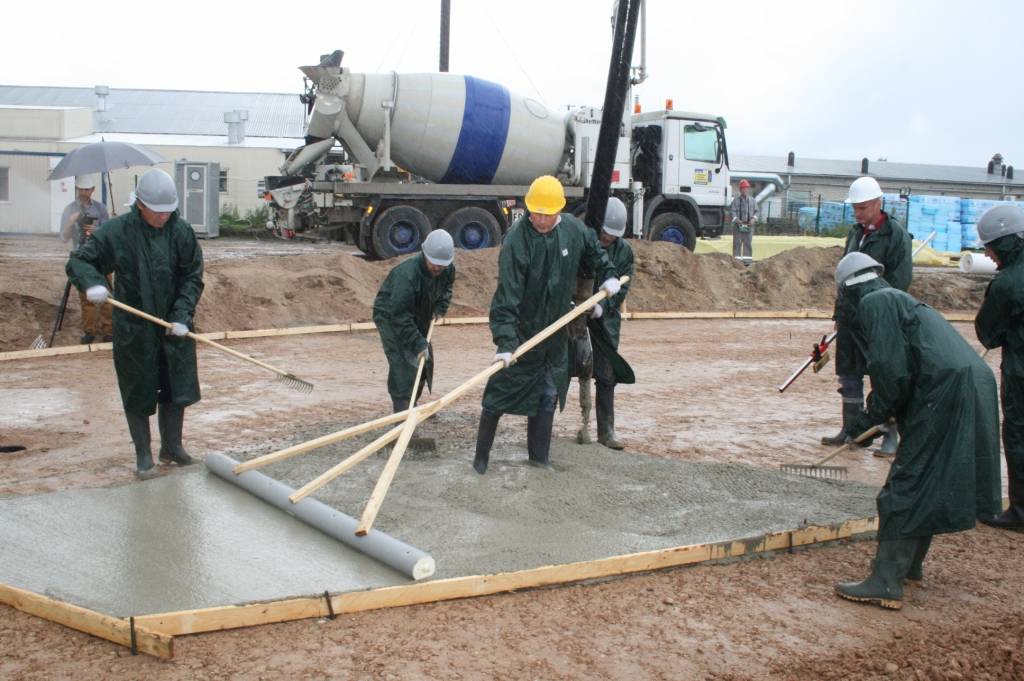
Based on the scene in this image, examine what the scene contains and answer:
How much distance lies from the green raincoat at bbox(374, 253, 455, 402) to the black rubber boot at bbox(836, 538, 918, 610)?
315 cm

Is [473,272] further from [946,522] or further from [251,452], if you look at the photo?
[946,522]

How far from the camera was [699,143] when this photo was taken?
19703 mm

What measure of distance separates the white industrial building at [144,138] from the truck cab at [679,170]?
9917 mm

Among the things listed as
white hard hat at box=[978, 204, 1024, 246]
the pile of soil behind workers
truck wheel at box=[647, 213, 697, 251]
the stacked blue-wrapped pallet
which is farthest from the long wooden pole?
the stacked blue-wrapped pallet

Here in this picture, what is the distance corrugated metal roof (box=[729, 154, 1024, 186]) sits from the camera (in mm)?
45531

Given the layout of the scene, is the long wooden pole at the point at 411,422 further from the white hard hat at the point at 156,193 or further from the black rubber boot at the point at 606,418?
the white hard hat at the point at 156,193

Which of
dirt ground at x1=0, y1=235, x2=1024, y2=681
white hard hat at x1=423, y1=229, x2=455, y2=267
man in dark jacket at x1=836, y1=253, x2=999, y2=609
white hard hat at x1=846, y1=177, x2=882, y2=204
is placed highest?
white hard hat at x1=846, y1=177, x2=882, y2=204

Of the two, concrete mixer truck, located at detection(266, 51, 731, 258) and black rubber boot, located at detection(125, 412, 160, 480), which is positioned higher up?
concrete mixer truck, located at detection(266, 51, 731, 258)

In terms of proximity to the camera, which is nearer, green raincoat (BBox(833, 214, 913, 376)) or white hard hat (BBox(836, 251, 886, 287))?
white hard hat (BBox(836, 251, 886, 287))

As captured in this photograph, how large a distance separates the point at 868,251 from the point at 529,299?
2.63 metres

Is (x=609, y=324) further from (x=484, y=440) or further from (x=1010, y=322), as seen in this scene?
(x=1010, y=322)

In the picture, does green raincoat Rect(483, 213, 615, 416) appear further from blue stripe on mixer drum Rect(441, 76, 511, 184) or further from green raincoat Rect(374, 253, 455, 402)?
blue stripe on mixer drum Rect(441, 76, 511, 184)

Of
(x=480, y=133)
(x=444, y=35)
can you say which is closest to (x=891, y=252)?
(x=480, y=133)

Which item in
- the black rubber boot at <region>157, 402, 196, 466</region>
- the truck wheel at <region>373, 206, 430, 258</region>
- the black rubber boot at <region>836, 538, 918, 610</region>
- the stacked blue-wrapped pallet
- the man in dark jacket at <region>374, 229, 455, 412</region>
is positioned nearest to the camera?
the black rubber boot at <region>836, 538, 918, 610</region>
